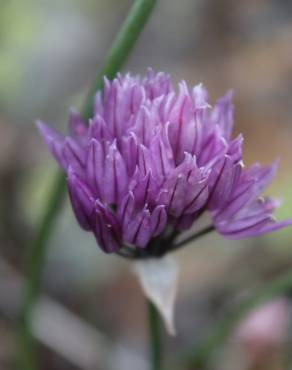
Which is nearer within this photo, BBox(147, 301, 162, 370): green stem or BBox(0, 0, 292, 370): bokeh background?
BBox(147, 301, 162, 370): green stem

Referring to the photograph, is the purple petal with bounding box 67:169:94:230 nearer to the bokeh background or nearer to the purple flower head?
the purple flower head

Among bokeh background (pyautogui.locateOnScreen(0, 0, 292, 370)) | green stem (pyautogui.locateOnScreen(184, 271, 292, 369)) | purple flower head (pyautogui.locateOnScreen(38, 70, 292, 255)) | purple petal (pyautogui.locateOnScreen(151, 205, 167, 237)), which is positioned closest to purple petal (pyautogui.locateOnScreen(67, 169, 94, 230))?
purple flower head (pyautogui.locateOnScreen(38, 70, 292, 255))

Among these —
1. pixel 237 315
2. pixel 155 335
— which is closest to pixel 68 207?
pixel 237 315

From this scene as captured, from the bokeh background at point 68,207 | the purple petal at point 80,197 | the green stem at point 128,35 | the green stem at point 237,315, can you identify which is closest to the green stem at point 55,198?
the green stem at point 128,35

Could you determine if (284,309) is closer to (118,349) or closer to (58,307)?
(118,349)

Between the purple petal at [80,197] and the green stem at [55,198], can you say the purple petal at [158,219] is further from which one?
the green stem at [55,198]

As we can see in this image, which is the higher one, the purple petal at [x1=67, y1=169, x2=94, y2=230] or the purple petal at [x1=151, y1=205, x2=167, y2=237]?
the purple petal at [x1=67, y1=169, x2=94, y2=230]

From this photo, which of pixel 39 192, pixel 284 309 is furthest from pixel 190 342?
pixel 39 192

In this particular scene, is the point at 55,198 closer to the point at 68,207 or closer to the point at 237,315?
the point at 237,315
